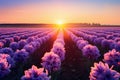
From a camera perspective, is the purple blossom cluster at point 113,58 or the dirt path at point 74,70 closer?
the purple blossom cluster at point 113,58

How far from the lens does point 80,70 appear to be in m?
14.7

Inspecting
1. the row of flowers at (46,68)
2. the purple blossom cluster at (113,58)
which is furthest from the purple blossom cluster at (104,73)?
the purple blossom cluster at (113,58)

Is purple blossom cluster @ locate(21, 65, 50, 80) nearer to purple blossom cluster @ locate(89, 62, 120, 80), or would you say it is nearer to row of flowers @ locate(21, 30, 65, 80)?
row of flowers @ locate(21, 30, 65, 80)

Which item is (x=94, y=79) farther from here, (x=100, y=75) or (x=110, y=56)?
(x=110, y=56)

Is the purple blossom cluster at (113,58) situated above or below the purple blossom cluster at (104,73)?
below

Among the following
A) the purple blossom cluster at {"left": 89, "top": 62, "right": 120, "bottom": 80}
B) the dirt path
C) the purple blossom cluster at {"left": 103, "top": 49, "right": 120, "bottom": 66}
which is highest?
the purple blossom cluster at {"left": 89, "top": 62, "right": 120, "bottom": 80}

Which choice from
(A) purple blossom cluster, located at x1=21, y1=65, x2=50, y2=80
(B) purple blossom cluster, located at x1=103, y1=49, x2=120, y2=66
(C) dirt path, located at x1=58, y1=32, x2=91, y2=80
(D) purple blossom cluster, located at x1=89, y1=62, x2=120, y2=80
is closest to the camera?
(A) purple blossom cluster, located at x1=21, y1=65, x2=50, y2=80

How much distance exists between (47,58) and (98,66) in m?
3.34

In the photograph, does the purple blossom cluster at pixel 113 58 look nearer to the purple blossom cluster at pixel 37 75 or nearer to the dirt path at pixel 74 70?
the dirt path at pixel 74 70

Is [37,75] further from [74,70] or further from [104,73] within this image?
[74,70]

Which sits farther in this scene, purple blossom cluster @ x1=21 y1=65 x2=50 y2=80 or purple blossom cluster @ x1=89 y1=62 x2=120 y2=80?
purple blossom cluster @ x1=89 y1=62 x2=120 y2=80

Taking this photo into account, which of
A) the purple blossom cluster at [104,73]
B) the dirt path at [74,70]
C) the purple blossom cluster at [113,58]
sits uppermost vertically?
the purple blossom cluster at [104,73]

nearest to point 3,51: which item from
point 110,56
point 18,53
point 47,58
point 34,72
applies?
point 18,53

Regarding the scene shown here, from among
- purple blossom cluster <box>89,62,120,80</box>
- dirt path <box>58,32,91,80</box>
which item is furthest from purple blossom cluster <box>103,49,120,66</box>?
purple blossom cluster <box>89,62,120,80</box>
